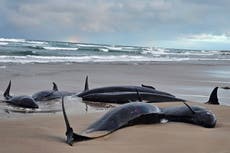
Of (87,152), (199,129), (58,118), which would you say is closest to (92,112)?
(58,118)

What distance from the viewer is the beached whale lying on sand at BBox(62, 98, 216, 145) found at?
521 cm

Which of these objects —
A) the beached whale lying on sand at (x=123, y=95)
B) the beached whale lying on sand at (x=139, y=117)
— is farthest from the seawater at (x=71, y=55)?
the beached whale lying on sand at (x=139, y=117)

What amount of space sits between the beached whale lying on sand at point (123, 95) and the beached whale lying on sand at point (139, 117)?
243 cm

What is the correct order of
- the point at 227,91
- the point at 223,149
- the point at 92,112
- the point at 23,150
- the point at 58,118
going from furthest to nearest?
the point at 227,91 < the point at 92,112 < the point at 58,118 < the point at 223,149 < the point at 23,150

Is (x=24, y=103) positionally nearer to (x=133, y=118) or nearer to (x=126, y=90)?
(x=126, y=90)

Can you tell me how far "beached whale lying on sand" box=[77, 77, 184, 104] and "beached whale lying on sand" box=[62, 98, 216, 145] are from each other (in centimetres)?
243

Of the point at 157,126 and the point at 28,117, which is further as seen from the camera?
the point at 28,117

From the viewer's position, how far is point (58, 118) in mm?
6418

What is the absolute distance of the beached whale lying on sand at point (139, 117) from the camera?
5207 millimetres

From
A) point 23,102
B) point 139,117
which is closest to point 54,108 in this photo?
point 23,102

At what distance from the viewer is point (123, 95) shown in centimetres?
859

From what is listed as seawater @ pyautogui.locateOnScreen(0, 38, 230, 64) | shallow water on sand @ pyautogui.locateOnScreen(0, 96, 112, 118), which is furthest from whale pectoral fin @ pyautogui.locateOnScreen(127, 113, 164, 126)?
seawater @ pyautogui.locateOnScreen(0, 38, 230, 64)

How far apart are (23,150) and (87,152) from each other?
0.62 meters

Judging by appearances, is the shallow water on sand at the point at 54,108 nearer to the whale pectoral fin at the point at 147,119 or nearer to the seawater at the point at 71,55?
the whale pectoral fin at the point at 147,119
